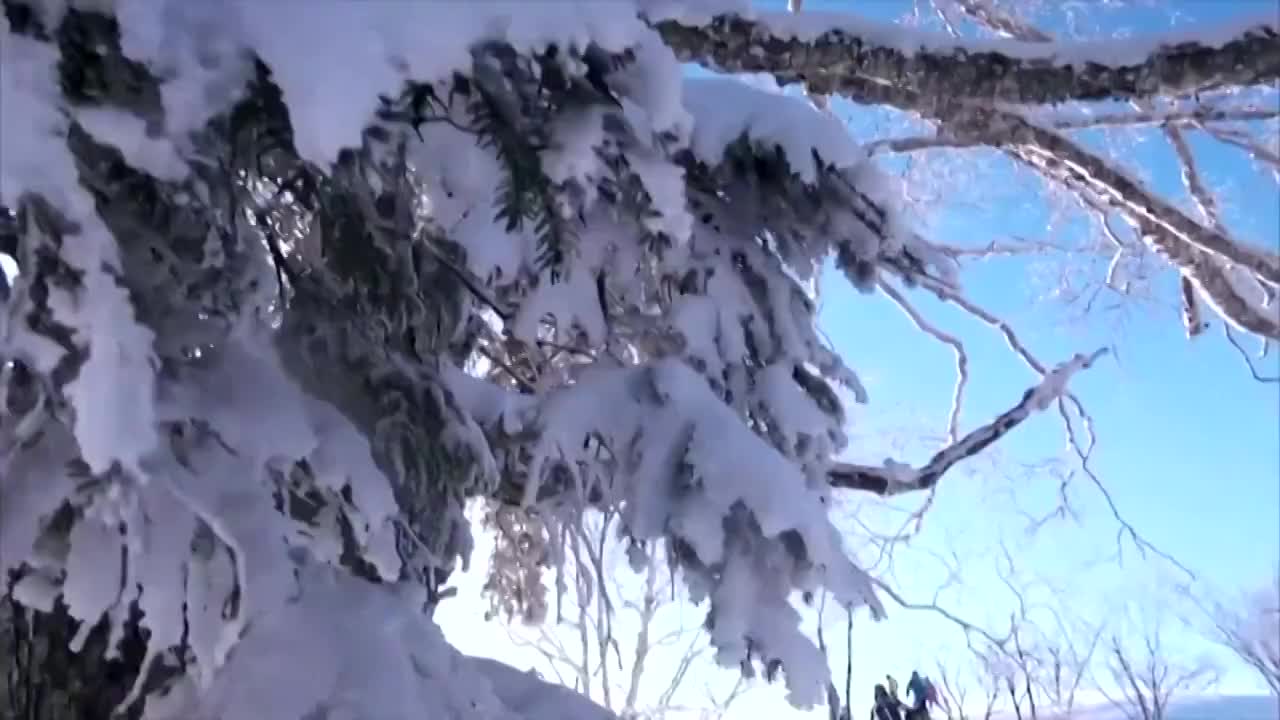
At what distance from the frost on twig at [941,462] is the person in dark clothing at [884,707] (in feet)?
11.1

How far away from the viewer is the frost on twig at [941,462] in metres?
3.40

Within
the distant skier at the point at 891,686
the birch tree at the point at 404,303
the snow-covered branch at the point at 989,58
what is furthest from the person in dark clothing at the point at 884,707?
the snow-covered branch at the point at 989,58

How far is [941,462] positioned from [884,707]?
3525 mm

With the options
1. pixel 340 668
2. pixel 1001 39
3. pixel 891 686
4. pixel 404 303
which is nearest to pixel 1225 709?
pixel 891 686

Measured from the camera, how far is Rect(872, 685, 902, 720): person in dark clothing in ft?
20.8

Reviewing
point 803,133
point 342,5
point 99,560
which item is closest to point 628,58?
point 342,5

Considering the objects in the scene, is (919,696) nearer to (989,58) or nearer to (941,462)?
(941,462)

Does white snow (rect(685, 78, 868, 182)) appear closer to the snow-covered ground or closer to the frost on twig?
the frost on twig

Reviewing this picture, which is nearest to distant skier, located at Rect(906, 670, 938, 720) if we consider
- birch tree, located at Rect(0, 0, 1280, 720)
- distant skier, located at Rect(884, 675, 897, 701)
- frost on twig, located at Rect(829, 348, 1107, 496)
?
distant skier, located at Rect(884, 675, 897, 701)

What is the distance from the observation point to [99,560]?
125 centimetres

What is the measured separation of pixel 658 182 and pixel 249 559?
0.77 meters

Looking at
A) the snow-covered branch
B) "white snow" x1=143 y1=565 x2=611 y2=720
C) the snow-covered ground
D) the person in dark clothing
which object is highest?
the snow-covered ground

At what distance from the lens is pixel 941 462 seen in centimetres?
342

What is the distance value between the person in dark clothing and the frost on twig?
133 inches
